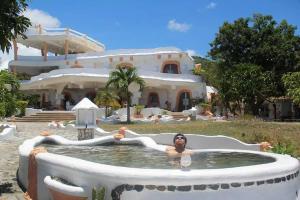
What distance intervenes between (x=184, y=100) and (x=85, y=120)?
26.8 meters

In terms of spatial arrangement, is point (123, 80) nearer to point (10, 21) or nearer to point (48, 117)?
point (48, 117)

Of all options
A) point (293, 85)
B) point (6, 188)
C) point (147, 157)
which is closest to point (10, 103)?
point (6, 188)

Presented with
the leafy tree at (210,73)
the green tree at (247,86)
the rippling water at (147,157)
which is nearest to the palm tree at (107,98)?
the green tree at (247,86)

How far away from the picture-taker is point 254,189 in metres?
5.50

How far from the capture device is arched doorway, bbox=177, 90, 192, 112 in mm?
43406

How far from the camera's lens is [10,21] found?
27.2ft

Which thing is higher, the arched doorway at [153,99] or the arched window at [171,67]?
the arched window at [171,67]

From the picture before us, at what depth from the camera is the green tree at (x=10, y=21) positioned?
8109mm

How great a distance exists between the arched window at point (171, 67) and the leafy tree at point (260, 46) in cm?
395

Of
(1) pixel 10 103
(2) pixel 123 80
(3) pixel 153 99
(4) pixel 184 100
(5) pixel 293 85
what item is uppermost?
(2) pixel 123 80

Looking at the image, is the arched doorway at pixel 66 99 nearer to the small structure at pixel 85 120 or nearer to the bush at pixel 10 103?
the small structure at pixel 85 120

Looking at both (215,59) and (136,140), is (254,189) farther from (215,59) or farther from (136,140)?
(215,59)

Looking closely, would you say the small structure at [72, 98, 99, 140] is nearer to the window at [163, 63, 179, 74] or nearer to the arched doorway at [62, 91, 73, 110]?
the arched doorway at [62, 91, 73, 110]

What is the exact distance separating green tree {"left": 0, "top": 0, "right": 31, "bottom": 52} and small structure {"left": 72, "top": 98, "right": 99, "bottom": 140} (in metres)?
9.05
